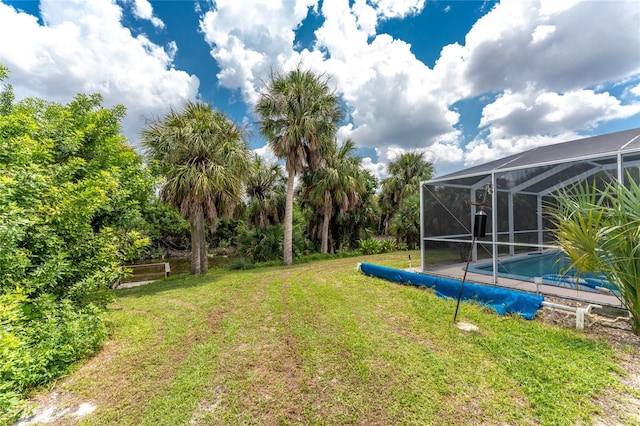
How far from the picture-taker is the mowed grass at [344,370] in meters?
2.17

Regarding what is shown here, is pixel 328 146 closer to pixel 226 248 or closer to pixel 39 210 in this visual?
pixel 39 210

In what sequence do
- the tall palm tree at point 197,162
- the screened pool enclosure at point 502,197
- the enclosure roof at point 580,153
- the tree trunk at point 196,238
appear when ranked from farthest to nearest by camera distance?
1. the tree trunk at point 196,238
2. the tall palm tree at point 197,162
3. the screened pool enclosure at point 502,197
4. the enclosure roof at point 580,153

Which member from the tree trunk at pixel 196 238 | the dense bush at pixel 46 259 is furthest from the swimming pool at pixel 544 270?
the tree trunk at pixel 196 238

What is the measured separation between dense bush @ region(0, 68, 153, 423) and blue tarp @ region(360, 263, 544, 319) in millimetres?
6048

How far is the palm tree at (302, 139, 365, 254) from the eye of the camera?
1334 centimetres

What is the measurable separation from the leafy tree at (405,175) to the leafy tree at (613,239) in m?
13.5

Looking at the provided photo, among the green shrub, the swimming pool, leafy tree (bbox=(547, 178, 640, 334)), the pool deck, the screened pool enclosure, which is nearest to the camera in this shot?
leafy tree (bbox=(547, 178, 640, 334))

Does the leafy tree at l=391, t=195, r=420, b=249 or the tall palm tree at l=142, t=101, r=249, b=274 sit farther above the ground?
the tall palm tree at l=142, t=101, r=249, b=274

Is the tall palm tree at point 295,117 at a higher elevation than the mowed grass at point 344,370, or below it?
higher

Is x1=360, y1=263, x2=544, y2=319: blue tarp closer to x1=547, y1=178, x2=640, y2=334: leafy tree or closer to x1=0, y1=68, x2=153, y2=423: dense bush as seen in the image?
x1=547, y1=178, x2=640, y2=334: leafy tree

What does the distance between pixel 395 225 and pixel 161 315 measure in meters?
13.0

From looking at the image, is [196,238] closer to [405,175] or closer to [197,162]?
[197,162]

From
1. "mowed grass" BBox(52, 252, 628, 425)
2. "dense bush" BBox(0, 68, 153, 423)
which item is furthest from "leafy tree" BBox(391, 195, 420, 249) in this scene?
"dense bush" BBox(0, 68, 153, 423)

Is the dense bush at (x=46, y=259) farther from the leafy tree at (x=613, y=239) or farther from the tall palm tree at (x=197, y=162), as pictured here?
the leafy tree at (x=613, y=239)
